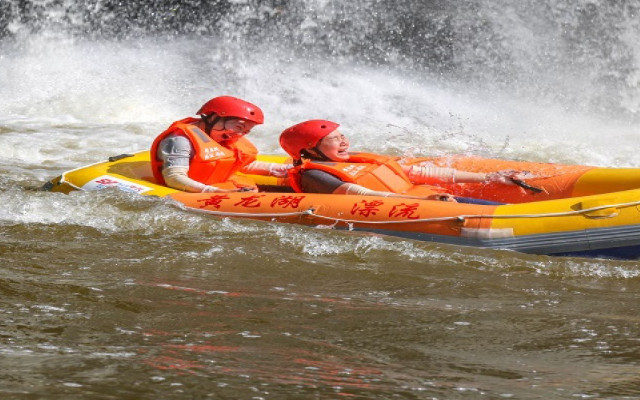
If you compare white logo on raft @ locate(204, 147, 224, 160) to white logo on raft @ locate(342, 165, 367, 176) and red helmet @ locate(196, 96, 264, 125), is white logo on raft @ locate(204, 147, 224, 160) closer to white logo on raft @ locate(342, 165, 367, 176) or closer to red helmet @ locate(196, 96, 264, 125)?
red helmet @ locate(196, 96, 264, 125)

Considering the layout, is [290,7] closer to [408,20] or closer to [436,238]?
[408,20]

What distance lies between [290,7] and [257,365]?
11.1 m

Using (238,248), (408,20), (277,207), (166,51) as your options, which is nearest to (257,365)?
(238,248)

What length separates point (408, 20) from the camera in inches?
564

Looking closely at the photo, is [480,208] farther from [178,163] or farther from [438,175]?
[178,163]

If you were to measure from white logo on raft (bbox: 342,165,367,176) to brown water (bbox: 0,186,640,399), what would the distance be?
0.62 metres

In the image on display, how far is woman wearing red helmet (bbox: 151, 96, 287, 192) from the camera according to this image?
6406 mm

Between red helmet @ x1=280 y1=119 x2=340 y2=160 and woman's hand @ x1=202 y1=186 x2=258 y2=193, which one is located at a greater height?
red helmet @ x1=280 y1=119 x2=340 y2=160

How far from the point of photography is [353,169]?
620 cm

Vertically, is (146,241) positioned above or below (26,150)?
below

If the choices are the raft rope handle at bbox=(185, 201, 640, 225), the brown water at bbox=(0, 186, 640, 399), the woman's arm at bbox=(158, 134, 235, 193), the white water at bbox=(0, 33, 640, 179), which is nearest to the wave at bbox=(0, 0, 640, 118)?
the white water at bbox=(0, 33, 640, 179)

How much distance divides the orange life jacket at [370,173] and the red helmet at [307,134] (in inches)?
4.9

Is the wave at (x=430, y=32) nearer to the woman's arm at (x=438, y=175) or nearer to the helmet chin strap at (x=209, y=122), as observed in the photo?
the woman's arm at (x=438, y=175)

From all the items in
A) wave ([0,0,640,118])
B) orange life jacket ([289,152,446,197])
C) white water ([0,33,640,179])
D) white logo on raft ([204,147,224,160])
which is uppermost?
wave ([0,0,640,118])
